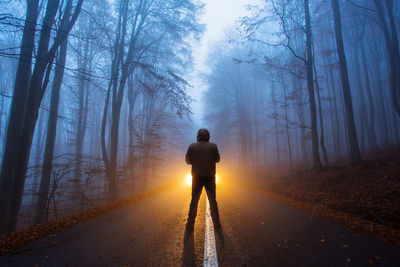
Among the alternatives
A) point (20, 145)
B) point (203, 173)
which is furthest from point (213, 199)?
point (20, 145)

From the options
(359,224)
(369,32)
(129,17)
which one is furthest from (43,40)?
(369,32)

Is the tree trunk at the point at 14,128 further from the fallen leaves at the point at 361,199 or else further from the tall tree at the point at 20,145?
the fallen leaves at the point at 361,199

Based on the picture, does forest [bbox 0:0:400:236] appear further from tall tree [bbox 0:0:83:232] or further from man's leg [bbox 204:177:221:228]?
man's leg [bbox 204:177:221:228]

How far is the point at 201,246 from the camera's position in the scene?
2.88 m

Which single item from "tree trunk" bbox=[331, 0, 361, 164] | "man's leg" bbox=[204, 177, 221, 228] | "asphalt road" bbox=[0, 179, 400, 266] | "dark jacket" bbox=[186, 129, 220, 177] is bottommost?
"asphalt road" bbox=[0, 179, 400, 266]

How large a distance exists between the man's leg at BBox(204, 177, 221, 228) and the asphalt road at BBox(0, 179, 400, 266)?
23 centimetres

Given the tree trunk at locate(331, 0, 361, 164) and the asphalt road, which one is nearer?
the asphalt road

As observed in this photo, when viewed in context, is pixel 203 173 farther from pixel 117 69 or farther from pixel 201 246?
pixel 117 69

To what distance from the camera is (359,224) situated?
13.3 ft

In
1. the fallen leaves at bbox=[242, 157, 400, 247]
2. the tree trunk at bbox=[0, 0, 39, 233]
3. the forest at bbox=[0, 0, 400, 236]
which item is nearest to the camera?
the fallen leaves at bbox=[242, 157, 400, 247]

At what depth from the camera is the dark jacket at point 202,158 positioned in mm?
3916

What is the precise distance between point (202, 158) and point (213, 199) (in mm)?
926

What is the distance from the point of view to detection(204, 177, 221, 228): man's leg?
3.75 m

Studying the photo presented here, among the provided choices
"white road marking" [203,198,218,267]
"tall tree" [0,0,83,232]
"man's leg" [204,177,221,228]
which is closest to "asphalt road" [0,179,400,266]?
"white road marking" [203,198,218,267]
